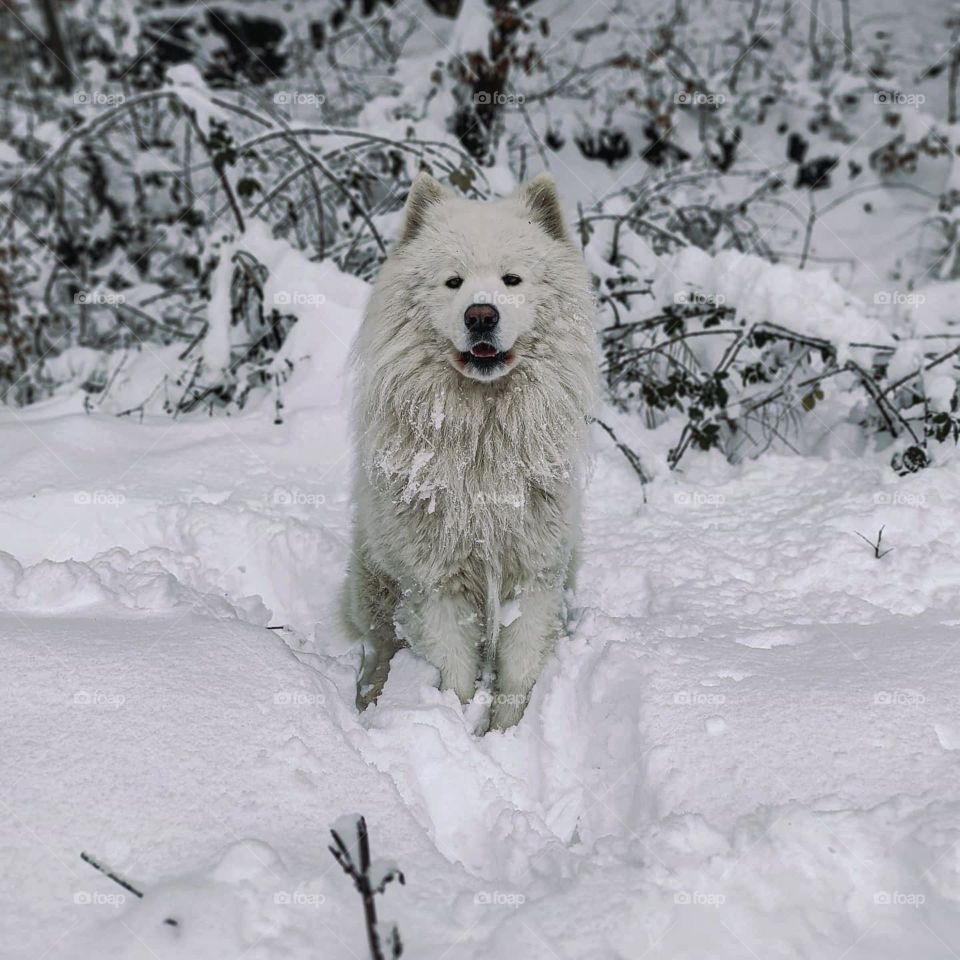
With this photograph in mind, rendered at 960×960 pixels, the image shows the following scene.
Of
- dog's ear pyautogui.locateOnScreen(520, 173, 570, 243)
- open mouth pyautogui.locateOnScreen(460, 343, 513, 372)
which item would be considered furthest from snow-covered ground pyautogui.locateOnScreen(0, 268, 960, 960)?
dog's ear pyautogui.locateOnScreen(520, 173, 570, 243)

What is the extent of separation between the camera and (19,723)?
2033mm

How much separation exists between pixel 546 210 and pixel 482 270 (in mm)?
441

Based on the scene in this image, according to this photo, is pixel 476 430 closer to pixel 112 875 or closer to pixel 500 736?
pixel 500 736

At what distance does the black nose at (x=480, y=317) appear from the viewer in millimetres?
2688

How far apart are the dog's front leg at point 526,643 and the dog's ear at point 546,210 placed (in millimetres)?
1297

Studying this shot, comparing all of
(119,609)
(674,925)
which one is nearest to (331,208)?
(119,609)

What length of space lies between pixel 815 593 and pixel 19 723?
9.04 ft

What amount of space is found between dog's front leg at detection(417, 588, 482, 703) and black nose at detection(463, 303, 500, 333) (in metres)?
0.93

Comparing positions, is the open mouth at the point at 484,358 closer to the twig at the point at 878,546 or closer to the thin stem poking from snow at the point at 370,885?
the thin stem poking from snow at the point at 370,885

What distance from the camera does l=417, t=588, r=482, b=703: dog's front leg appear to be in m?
3.01

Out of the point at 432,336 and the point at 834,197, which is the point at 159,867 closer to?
the point at 432,336

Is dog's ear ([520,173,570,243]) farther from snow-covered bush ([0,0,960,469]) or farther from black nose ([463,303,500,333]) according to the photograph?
snow-covered bush ([0,0,960,469])

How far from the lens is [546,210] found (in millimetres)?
3078

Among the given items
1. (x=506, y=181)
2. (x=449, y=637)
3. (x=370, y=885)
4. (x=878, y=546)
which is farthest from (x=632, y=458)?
(x=370, y=885)
